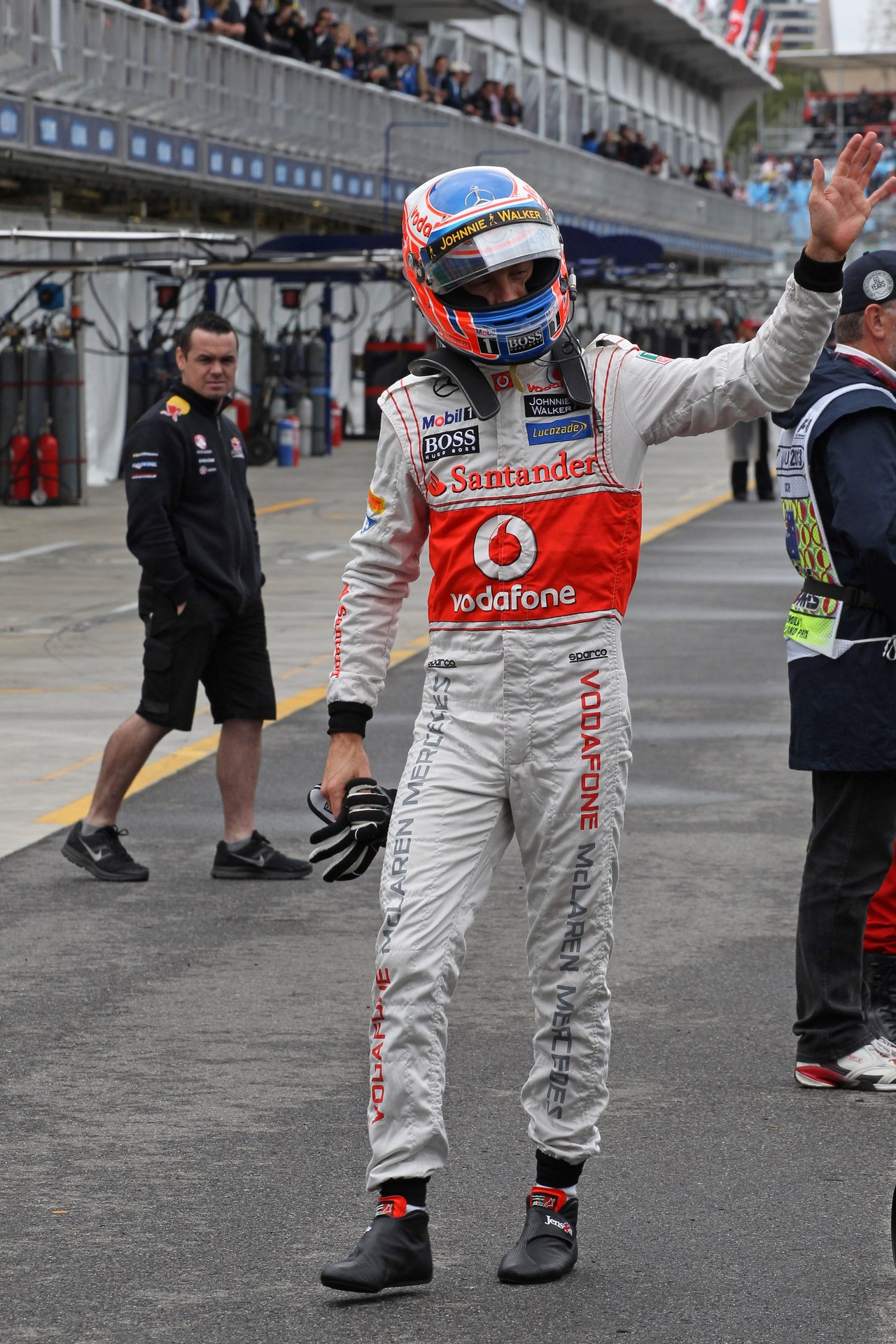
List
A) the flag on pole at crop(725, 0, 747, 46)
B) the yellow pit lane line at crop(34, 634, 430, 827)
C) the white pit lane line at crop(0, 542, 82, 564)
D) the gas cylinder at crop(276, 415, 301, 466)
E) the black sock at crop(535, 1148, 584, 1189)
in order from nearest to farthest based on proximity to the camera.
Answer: the black sock at crop(535, 1148, 584, 1189)
the yellow pit lane line at crop(34, 634, 430, 827)
the white pit lane line at crop(0, 542, 82, 564)
the gas cylinder at crop(276, 415, 301, 466)
the flag on pole at crop(725, 0, 747, 46)

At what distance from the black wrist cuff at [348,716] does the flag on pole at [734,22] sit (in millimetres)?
81210

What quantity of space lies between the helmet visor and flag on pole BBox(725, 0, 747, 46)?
8105 centimetres

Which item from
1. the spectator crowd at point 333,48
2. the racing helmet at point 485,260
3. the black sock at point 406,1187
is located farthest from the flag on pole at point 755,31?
the black sock at point 406,1187

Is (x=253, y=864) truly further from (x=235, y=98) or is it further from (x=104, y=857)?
(x=235, y=98)

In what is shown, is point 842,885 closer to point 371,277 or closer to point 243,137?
point 371,277

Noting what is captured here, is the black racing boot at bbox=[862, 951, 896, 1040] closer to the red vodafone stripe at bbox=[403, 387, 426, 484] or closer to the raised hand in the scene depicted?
the red vodafone stripe at bbox=[403, 387, 426, 484]

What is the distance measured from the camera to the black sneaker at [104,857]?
24.6 ft

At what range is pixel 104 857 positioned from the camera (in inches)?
297

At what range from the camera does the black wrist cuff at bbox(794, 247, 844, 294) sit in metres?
3.76

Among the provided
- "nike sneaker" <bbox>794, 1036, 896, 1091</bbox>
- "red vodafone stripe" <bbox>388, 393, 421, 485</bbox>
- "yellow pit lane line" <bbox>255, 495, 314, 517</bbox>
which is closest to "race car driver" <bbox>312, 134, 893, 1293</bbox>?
"red vodafone stripe" <bbox>388, 393, 421, 485</bbox>

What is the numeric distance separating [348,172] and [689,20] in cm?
4247

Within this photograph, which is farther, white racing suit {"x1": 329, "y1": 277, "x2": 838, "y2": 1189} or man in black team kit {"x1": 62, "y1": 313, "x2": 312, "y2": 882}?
man in black team kit {"x1": 62, "y1": 313, "x2": 312, "y2": 882}

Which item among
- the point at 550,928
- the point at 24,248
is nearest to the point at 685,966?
the point at 550,928

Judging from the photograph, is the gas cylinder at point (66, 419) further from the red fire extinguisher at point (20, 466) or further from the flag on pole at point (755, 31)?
the flag on pole at point (755, 31)
